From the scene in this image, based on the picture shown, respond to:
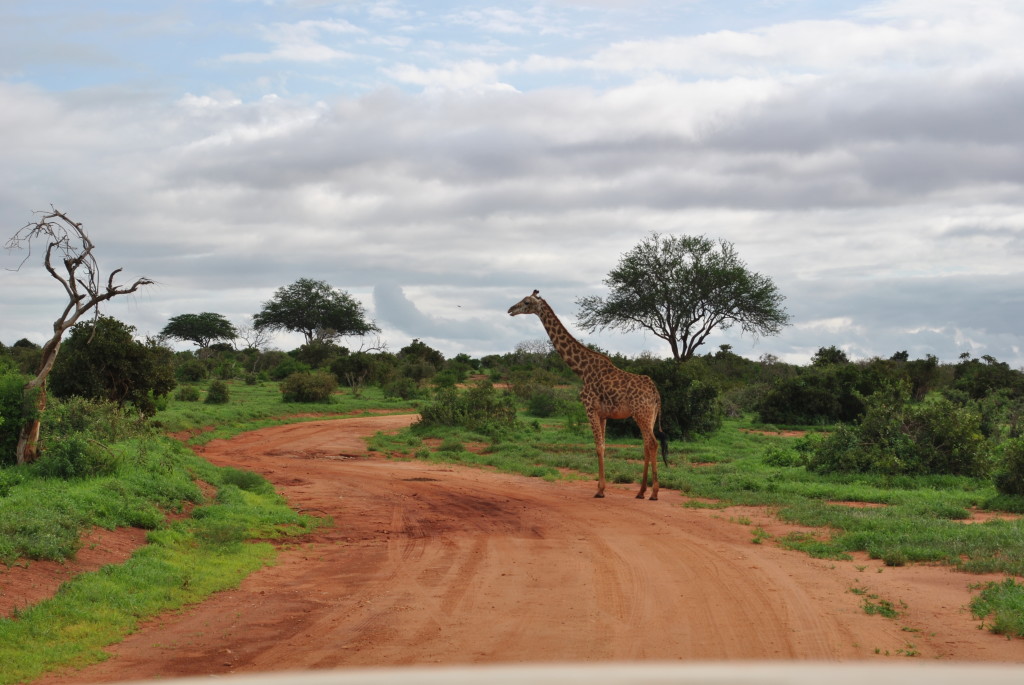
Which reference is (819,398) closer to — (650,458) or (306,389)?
(650,458)

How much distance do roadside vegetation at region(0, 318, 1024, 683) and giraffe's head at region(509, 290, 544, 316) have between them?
11.2ft

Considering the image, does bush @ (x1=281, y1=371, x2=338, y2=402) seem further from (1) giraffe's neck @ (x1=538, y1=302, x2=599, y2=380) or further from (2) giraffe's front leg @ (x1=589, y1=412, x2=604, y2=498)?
(2) giraffe's front leg @ (x1=589, y1=412, x2=604, y2=498)

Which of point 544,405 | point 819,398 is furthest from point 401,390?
point 819,398

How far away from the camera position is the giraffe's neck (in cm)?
1938

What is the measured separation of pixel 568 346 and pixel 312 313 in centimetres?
5561

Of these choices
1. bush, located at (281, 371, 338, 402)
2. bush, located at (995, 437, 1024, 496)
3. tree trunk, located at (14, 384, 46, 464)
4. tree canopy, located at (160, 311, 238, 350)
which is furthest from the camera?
tree canopy, located at (160, 311, 238, 350)

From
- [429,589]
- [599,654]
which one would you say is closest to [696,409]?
[429,589]

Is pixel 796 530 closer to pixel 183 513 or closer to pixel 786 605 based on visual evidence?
pixel 786 605

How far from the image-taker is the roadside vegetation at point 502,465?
9797mm

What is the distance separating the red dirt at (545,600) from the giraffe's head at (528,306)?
5.13 meters

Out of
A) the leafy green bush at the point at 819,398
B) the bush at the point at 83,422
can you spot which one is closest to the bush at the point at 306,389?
the leafy green bush at the point at 819,398

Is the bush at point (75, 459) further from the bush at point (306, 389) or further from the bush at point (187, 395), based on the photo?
the bush at point (306, 389)

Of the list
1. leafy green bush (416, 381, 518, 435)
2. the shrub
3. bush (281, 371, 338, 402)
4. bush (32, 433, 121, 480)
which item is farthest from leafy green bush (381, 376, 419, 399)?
bush (32, 433, 121, 480)

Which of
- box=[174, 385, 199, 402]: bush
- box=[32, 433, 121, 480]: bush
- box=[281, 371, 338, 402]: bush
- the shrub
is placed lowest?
box=[32, 433, 121, 480]: bush
